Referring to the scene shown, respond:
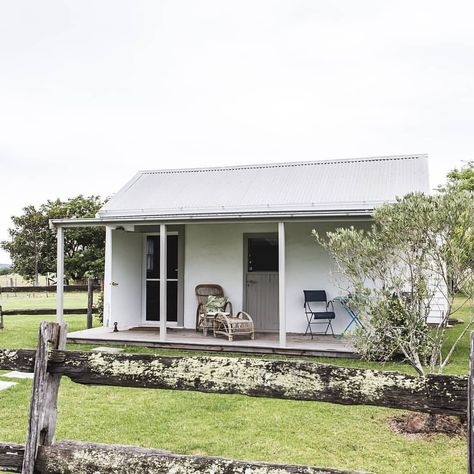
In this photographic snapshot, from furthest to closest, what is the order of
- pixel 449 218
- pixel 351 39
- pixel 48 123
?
pixel 48 123 < pixel 351 39 < pixel 449 218

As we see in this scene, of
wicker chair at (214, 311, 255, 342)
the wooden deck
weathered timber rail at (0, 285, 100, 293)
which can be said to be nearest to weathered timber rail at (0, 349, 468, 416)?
the wooden deck

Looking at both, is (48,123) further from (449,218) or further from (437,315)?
(449,218)

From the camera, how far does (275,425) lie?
18.1ft

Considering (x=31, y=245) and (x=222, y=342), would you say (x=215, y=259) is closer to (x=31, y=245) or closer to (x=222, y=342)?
(x=222, y=342)

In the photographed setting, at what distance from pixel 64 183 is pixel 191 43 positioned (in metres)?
26.4

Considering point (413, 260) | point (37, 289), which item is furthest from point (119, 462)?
point (37, 289)

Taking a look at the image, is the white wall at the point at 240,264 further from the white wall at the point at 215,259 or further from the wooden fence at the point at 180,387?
the wooden fence at the point at 180,387

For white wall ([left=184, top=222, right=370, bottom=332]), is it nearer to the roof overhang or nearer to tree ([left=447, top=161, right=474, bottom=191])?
the roof overhang

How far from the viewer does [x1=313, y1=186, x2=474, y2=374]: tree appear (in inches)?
206

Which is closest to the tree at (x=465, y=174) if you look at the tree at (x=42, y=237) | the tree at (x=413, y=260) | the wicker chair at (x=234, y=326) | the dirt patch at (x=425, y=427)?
the wicker chair at (x=234, y=326)

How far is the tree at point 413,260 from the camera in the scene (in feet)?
17.1

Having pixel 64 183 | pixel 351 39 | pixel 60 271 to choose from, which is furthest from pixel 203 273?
pixel 64 183

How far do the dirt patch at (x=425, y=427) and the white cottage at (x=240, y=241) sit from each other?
5.23m

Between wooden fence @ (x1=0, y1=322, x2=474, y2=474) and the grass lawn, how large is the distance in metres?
2.37
